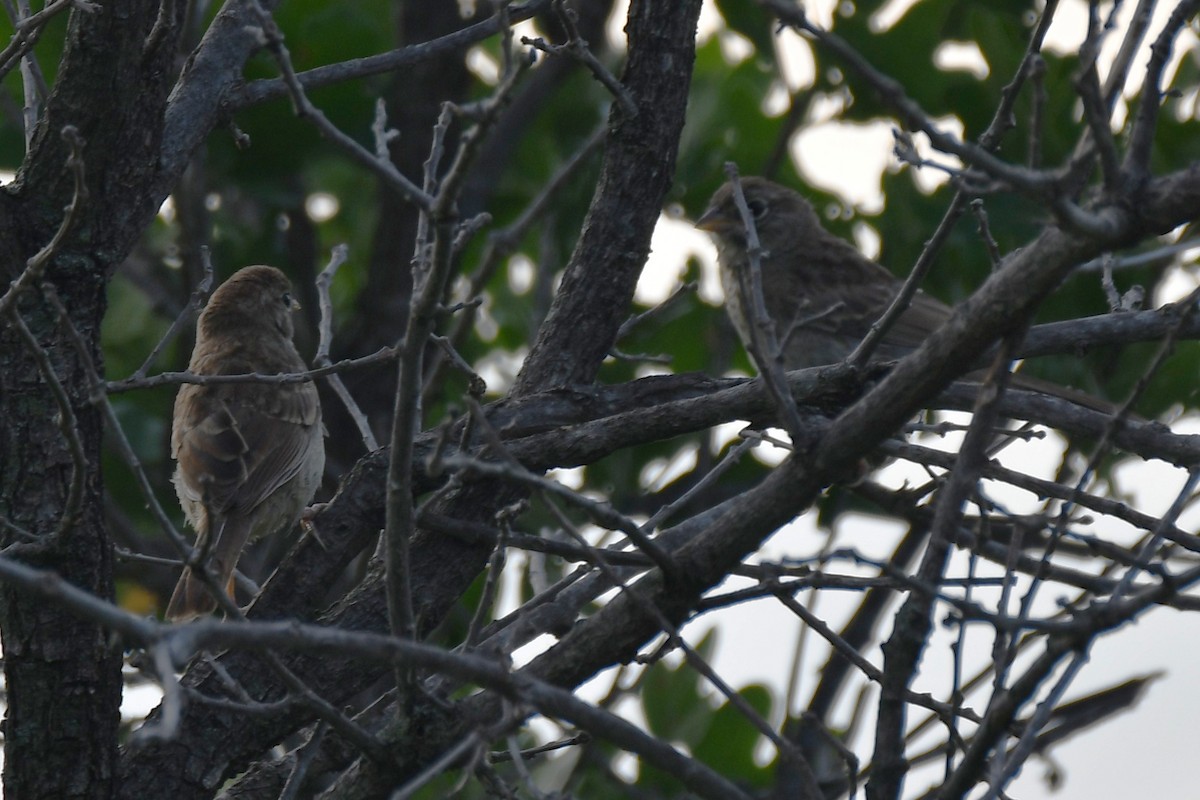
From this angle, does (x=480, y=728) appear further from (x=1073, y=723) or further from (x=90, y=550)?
(x=1073, y=723)

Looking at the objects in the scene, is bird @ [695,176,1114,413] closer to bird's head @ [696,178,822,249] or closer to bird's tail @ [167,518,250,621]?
bird's head @ [696,178,822,249]

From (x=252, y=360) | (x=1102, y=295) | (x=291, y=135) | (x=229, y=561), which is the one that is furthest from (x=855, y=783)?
(x=291, y=135)

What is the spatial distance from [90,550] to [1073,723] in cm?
294

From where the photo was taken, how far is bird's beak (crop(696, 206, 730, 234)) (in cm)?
828

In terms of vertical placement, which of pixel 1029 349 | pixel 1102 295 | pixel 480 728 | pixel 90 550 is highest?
pixel 1102 295

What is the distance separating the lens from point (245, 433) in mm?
6965

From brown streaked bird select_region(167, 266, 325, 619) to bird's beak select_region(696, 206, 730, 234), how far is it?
7.49 feet

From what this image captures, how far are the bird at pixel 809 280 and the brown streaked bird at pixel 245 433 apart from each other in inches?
90.6

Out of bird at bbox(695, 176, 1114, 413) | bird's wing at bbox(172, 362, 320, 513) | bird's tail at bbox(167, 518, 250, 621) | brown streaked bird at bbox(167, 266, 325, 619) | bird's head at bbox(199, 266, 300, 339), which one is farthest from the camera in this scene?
bird at bbox(695, 176, 1114, 413)

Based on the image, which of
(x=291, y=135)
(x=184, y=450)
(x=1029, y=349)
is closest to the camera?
(x=1029, y=349)

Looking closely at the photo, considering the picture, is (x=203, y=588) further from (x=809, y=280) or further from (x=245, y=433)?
(x=809, y=280)

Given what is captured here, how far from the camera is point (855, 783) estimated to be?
11.0 ft

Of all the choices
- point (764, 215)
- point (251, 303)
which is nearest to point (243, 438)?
point (251, 303)

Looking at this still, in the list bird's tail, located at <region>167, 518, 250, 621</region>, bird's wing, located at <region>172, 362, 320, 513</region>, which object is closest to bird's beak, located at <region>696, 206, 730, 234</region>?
bird's wing, located at <region>172, 362, 320, 513</region>
